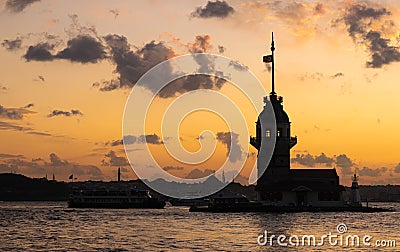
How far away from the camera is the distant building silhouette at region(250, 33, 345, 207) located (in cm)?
15200

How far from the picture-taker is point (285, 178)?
15412cm

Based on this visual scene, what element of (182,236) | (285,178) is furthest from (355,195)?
(182,236)

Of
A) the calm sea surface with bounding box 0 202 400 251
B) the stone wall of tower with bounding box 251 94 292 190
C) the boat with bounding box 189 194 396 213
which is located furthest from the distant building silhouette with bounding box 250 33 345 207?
the calm sea surface with bounding box 0 202 400 251

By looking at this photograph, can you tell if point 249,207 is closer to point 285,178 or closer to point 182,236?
point 285,178

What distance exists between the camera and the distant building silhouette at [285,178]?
5984 inches

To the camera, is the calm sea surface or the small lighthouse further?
the small lighthouse

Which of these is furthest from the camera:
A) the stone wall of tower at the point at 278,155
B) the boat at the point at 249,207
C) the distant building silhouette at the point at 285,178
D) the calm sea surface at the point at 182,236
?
the stone wall of tower at the point at 278,155

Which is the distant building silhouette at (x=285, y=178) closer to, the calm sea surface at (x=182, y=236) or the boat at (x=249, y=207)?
the boat at (x=249, y=207)

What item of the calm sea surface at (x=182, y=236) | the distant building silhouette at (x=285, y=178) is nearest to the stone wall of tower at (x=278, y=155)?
the distant building silhouette at (x=285, y=178)

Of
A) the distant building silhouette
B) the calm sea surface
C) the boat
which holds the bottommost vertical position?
the calm sea surface

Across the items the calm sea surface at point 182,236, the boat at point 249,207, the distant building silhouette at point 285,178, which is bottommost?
the calm sea surface at point 182,236

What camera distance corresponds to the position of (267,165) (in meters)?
155

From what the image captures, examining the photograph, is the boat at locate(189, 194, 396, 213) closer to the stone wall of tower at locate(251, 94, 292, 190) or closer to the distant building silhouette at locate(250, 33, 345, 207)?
the distant building silhouette at locate(250, 33, 345, 207)

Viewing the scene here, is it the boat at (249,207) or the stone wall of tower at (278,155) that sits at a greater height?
the stone wall of tower at (278,155)
